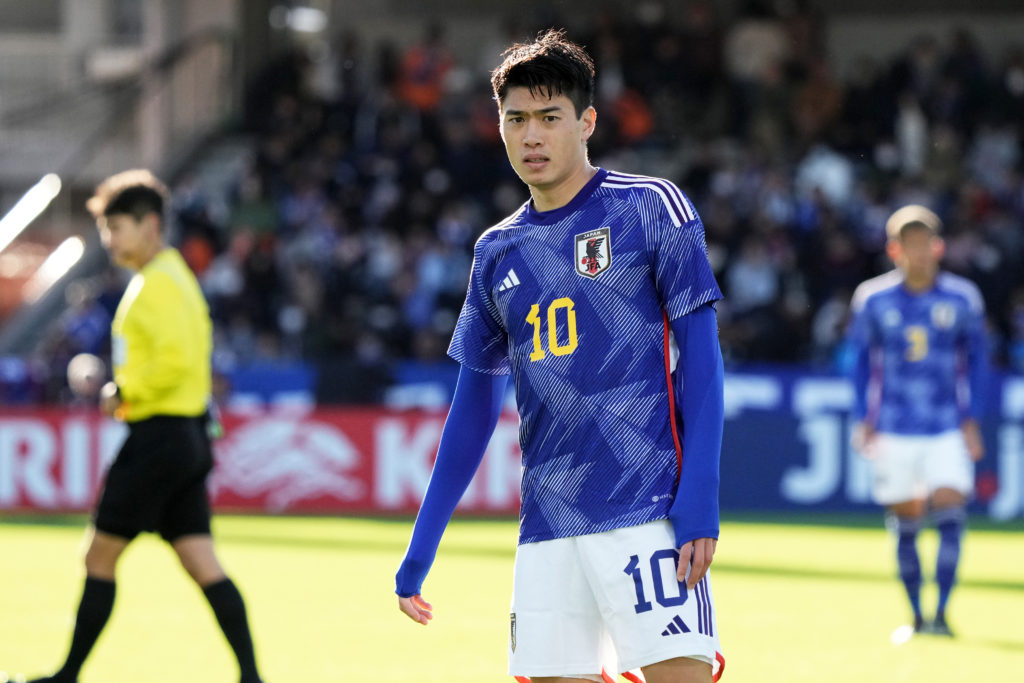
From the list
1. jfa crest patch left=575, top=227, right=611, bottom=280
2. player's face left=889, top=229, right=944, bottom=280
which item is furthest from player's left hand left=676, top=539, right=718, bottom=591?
player's face left=889, top=229, right=944, bottom=280

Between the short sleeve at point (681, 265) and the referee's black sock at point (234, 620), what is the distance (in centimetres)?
298

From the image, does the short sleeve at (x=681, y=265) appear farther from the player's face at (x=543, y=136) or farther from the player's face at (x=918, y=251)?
the player's face at (x=918, y=251)

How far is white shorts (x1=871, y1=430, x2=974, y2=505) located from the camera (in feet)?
28.0

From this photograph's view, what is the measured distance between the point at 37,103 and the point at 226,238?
18.9 feet

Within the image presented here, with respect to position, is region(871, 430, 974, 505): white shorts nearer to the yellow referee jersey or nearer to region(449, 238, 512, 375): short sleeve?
the yellow referee jersey

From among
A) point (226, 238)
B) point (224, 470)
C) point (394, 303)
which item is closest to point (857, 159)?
point (394, 303)

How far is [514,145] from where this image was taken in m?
3.79

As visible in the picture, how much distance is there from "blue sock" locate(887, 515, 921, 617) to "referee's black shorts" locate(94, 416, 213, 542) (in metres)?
3.95

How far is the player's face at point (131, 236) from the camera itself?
20.3ft

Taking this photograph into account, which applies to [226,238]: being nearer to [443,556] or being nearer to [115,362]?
[443,556]

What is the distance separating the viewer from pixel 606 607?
3.70 m

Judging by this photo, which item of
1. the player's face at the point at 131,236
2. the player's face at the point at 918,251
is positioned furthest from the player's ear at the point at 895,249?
the player's face at the point at 131,236

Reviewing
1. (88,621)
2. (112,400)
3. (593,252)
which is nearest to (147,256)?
(112,400)

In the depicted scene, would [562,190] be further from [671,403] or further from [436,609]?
[436,609]
